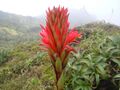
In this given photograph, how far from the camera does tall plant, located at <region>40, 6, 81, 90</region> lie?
335 cm

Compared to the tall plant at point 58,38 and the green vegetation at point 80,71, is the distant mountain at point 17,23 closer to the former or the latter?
the green vegetation at point 80,71

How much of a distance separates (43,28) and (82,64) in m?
2.35

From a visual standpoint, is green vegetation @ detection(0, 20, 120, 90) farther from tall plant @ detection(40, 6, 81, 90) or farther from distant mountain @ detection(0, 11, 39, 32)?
distant mountain @ detection(0, 11, 39, 32)

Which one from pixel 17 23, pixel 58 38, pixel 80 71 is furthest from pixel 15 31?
pixel 58 38

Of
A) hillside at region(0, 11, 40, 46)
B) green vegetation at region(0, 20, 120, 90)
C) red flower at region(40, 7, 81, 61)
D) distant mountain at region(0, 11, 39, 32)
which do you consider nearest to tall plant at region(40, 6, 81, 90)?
red flower at region(40, 7, 81, 61)

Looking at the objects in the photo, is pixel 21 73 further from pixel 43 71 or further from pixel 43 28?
pixel 43 28

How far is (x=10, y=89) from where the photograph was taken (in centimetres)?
668

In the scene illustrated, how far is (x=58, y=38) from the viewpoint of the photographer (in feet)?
11.1

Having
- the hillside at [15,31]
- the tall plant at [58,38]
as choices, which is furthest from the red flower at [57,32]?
the hillside at [15,31]

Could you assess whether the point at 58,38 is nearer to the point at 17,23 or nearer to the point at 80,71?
the point at 80,71

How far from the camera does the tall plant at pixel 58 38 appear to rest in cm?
335

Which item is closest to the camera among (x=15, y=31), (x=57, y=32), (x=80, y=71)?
(x=57, y=32)

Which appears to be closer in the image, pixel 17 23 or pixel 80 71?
pixel 80 71

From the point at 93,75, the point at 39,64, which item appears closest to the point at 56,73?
the point at 93,75
